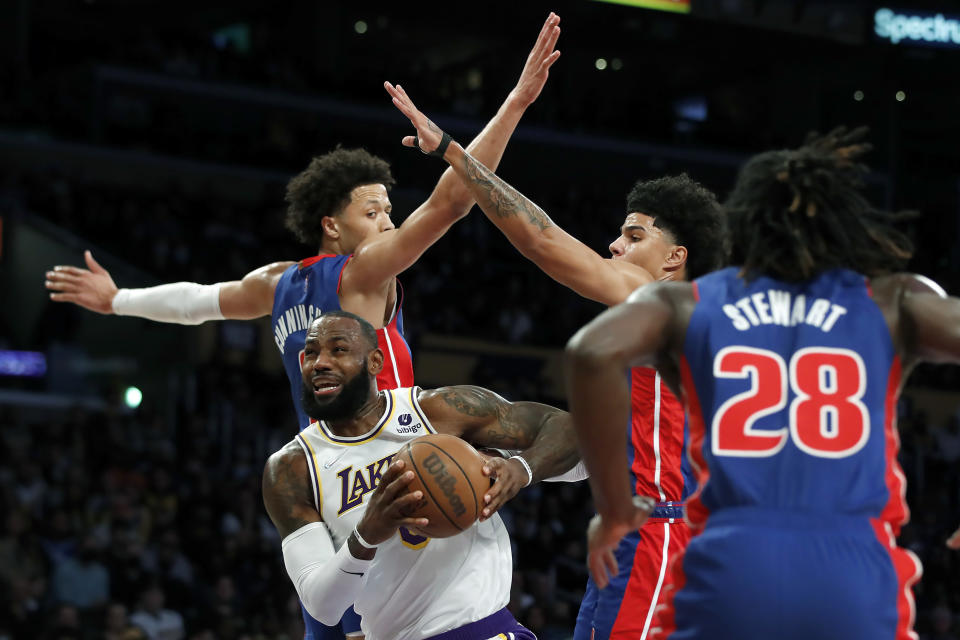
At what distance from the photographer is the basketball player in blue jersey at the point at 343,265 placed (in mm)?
5203

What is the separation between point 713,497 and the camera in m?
2.89

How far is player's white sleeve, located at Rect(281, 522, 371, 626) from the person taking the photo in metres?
3.95

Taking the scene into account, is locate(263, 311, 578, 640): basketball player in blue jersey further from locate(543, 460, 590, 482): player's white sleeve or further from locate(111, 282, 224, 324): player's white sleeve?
locate(111, 282, 224, 324): player's white sleeve

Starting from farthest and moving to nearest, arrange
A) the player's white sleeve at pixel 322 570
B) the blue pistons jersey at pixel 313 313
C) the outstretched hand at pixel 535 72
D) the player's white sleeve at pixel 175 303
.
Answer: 1. the player's white sleeve at pixel 175 303
2. the blue pistons jersey at pixel 313 313
3. the outstretched hand at pixel 535 72
4. the player's white sleeve at pixel 322 570

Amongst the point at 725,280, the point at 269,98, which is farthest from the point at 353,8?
the point at 725,280

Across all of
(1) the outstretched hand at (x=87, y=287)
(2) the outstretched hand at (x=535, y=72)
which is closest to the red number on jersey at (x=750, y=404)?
(2) the outstretched hand at (x=535, y=72)

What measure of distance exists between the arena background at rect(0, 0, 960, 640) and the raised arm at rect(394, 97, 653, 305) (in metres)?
7.58

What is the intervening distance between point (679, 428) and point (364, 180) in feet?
6.90

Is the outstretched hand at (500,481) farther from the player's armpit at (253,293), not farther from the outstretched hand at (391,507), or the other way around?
the player's armpit at (253,293)

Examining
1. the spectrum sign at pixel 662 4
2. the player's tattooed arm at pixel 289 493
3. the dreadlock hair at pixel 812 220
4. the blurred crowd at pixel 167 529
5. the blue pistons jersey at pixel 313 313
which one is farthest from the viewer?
the spectrum sign at pixel 662 4

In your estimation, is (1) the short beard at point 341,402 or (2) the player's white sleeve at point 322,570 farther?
(1) the short beard at point 341,402

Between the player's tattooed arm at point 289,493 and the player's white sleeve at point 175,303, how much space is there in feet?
6.16

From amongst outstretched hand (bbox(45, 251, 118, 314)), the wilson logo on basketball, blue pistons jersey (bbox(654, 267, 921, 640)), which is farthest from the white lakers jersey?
outstretched hand (bbox(45, 251, 118, 314))

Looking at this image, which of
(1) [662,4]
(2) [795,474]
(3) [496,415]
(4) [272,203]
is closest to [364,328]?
(3) [496,415]
